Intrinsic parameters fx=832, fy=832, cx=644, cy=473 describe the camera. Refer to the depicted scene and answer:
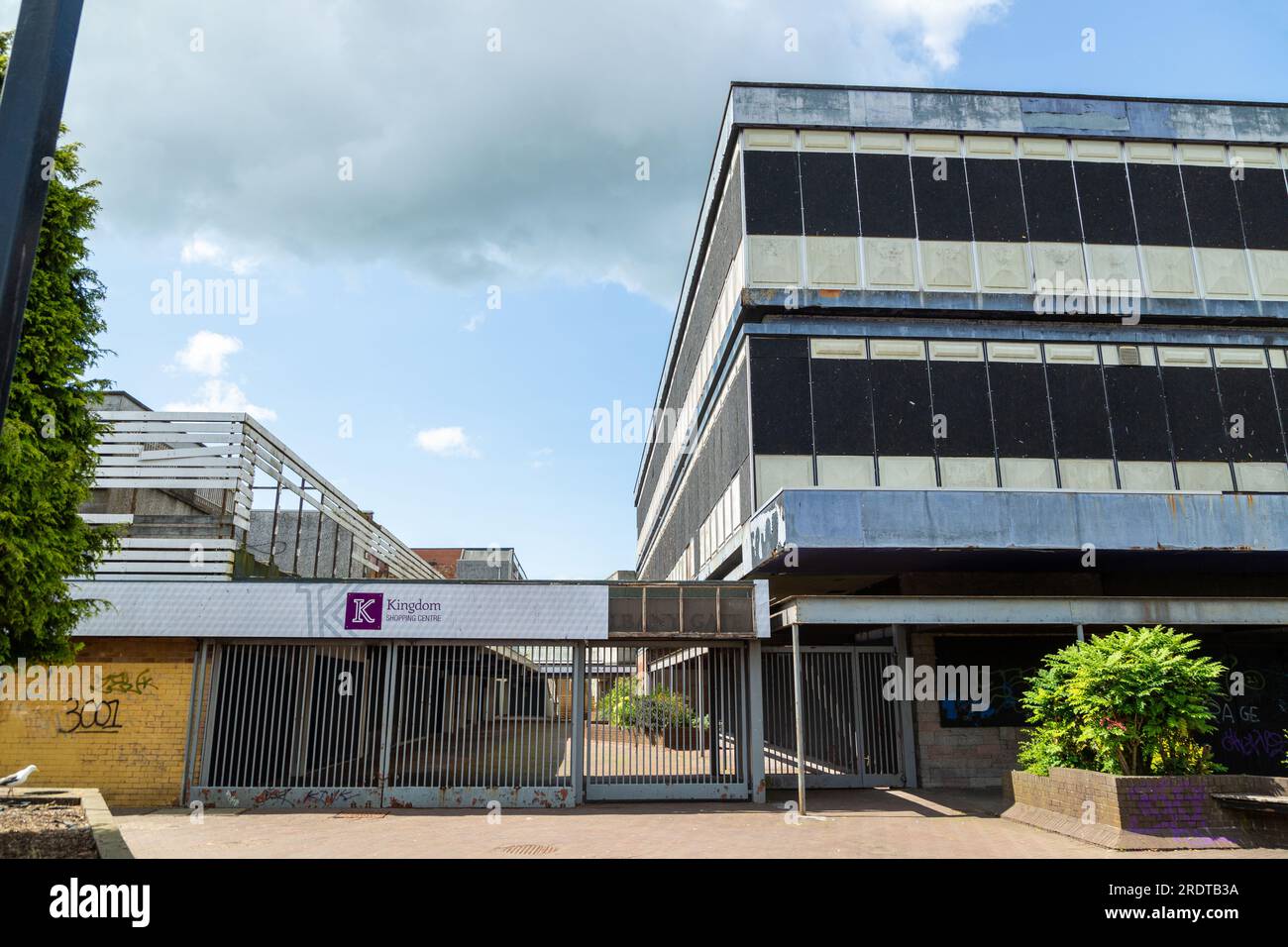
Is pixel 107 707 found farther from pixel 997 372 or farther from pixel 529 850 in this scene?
pixel 997 372

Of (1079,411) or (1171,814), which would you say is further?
(1079,411)

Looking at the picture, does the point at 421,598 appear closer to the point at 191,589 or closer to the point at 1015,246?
the point at 191,589

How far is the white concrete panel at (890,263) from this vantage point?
783 inches

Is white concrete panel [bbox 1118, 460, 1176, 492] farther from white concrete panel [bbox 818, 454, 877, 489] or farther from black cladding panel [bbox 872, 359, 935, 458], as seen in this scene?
white concrete panel [bbox 818, 454, 877, 489]

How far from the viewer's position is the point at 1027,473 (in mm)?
19062

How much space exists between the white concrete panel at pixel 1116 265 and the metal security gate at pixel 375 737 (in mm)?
15813

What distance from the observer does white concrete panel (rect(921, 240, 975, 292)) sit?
20016 mm

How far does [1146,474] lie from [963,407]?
455cm

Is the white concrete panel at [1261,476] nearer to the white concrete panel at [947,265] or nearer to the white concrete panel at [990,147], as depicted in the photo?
the white concrete panel at [947,265]

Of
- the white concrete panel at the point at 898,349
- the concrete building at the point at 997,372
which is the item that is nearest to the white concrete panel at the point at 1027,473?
the concrete building at the point at 997,372

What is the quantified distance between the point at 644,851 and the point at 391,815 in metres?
5.27

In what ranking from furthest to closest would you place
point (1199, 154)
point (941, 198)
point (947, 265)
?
1. point (1199, 154)
2. point (941, 198)
3. point (947, 265)

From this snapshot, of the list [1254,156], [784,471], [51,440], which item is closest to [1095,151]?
[1254,156]

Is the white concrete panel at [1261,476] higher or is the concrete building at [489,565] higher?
the concrete building at [489,565]
